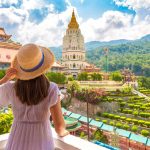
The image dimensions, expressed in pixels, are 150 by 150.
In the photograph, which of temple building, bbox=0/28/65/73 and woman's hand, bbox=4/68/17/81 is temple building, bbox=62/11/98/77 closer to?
temple building, bbox=0/28/65/73

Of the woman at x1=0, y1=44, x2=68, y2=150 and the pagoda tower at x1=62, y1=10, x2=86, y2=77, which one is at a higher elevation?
the pagoda tower at x1=62, y1=10, x2=86, y2=77

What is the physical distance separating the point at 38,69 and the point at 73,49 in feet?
67.0

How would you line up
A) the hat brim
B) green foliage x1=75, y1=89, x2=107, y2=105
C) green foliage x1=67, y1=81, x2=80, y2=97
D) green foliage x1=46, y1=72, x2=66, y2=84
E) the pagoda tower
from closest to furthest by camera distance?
the hat brim < green foliage x1=75, y1=89, x2=107, y2=105 < green foliage x1=67, y1=81, x2=80, y2=97 < green foliage x1=46, y1=72, x2=66, y2=84 < the pagoda tower

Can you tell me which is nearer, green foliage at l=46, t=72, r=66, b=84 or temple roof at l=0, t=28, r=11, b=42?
green foliage at l=46, t=72, r=66, b=84

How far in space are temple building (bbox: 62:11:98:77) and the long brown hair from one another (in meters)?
19.4

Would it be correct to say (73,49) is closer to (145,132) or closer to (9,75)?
(145,132)

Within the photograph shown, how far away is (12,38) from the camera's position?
17.4m

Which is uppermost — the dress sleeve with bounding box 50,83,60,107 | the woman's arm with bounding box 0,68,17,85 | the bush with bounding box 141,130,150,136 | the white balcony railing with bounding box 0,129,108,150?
the woman's arm with bounding box 0,68,17,85

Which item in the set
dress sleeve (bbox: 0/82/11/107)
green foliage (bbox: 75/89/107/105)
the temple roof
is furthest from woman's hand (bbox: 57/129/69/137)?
the temple roof

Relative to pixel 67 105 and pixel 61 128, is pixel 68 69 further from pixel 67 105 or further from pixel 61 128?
pixel 61 128

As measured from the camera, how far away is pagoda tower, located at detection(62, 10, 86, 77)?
20.7 meters

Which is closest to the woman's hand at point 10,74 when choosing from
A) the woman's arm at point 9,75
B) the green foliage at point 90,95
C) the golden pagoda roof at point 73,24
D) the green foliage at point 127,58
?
the woman's arm at point 9,75

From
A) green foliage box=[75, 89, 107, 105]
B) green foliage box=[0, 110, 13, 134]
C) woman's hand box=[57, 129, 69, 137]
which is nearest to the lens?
woman's hand box=[57, 129, 69, 137]

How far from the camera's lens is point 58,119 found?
96 centimetres
